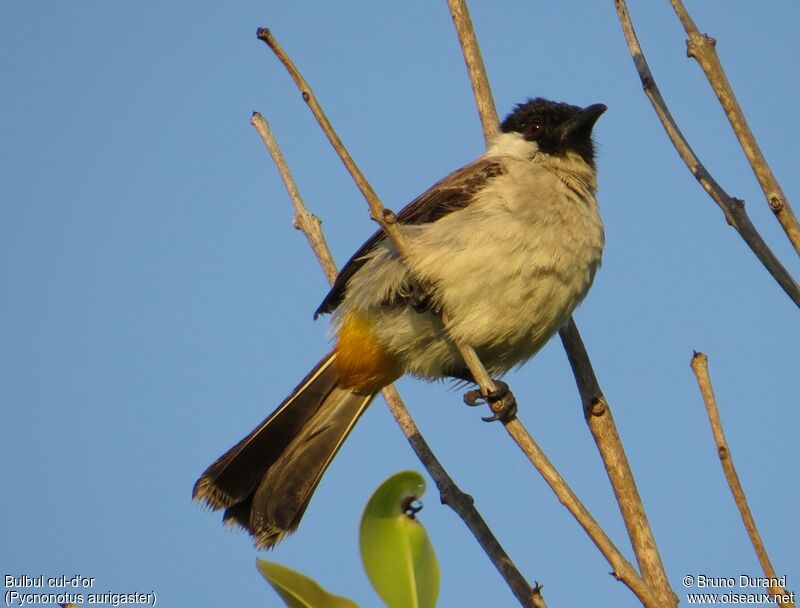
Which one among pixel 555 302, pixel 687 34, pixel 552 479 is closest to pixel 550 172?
pixel 555 302

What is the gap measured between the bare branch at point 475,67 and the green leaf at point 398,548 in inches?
63.6

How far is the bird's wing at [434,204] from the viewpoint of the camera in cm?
411

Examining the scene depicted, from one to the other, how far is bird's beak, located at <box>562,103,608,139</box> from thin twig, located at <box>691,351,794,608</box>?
264cm

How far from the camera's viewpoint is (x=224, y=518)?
12.5ft

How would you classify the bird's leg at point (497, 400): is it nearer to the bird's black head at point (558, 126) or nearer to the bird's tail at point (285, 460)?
the bird's tail at point (285, 460)

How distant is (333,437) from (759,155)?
2329 mm

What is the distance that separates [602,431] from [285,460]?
5.18 ft

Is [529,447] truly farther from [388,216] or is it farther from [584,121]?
[584,121]

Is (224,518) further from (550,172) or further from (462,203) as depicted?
(550,172)

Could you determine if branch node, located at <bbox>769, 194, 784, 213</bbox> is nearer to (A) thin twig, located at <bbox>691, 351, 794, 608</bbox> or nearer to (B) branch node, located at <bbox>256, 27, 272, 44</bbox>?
(A) thin twig, located at <bbox>691, 351, 794, 608</bbox>

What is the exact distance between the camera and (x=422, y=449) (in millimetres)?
3131

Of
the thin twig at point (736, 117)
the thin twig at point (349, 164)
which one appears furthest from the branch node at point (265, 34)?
the thin twig at point (736, 117)

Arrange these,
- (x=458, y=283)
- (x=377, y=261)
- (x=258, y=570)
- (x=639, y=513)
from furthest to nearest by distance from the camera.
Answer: (x=377, y=261)
(x=458, y=283)
(x=639, y=513)
(x=258, y=570)

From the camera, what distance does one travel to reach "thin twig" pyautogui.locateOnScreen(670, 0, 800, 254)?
2164 millimetres
